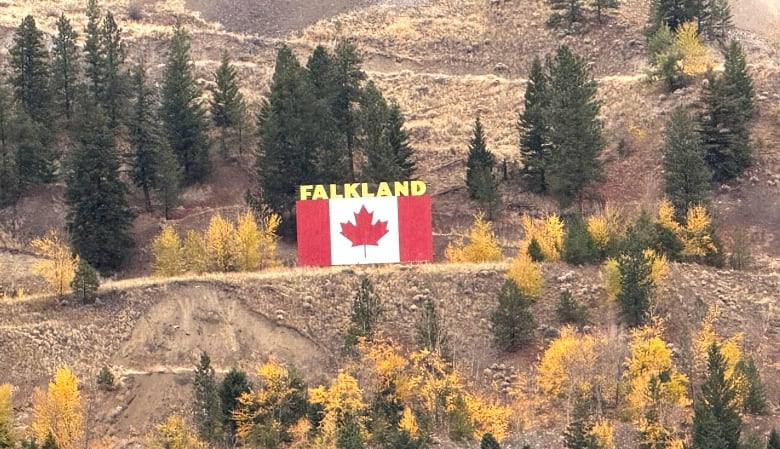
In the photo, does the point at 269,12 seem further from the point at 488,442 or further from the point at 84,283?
the point at 488,442

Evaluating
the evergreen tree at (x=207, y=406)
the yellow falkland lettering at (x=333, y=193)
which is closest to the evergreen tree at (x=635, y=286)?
the yellow falkland lettering at (x=333, y=193)

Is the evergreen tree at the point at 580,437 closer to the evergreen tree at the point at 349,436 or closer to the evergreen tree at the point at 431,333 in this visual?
the evergreen tree at the point at 431,333

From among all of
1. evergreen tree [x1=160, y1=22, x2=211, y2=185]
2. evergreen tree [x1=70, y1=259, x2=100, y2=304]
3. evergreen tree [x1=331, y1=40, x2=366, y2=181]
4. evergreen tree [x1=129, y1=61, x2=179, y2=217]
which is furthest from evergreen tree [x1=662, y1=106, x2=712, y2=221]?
evergreen tree [x1=70, y1=259, x2=100, y2=304]

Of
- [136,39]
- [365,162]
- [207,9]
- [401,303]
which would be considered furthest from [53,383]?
[207,9]

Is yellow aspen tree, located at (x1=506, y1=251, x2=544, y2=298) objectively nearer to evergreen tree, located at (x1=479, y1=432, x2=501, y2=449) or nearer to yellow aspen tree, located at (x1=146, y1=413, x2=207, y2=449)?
evergreen tree, located at (x1=479, y1=432, x2=501, y2=449)

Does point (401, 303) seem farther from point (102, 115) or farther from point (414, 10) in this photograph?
point (414, 10)

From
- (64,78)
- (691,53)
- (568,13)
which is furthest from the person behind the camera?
(568,13)

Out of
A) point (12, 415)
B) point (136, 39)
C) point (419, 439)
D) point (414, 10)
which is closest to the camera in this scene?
point (419, 439)

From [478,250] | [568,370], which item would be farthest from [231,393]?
[478,250]
